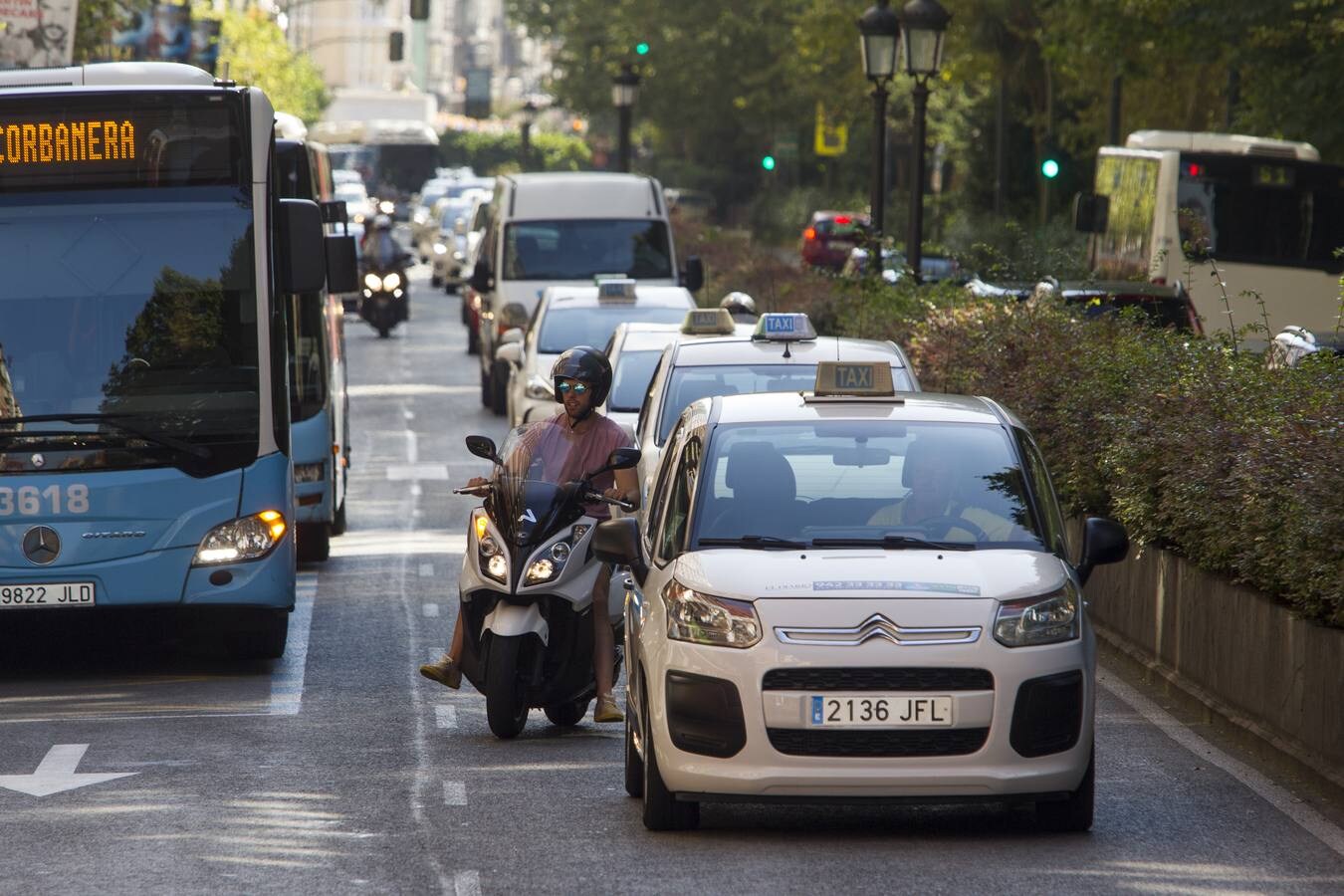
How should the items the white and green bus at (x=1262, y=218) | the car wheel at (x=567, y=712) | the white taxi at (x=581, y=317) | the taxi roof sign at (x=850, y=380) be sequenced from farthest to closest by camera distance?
the white and green bus at (x=1262, y=218) → the white taxi at (x=581, y=317) → the car wheel at (x=567, y=712) → the taxi roof sign at (x=850, y=380)

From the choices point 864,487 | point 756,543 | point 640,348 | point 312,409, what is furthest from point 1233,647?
point 312,409

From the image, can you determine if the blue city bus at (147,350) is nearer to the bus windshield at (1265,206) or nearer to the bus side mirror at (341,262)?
the bus side mirror at (341,262)

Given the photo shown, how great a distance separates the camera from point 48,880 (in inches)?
304

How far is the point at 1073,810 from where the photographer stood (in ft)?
26.8

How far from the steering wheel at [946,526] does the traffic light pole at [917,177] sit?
1469 centimetres

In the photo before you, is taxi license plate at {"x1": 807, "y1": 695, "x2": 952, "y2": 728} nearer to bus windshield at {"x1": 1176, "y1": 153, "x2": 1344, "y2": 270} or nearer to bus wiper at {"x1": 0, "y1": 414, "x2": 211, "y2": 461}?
bus wiper at {"x1": 0, "y1": 414, "x2": 211, "y2": 461}

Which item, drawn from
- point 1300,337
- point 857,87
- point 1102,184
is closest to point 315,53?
point 857,87

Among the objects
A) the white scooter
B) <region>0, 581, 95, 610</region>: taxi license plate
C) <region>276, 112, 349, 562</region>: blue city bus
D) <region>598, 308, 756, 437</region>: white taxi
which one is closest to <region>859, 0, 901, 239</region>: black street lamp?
<region>598, 308, 756, 437</region>: white taxi

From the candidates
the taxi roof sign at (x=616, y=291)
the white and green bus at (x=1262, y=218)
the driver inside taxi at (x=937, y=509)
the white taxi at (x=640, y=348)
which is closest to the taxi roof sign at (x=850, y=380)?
the driver inside taxi at (x=937, y=509)

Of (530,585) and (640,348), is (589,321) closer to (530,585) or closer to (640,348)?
(640,348)

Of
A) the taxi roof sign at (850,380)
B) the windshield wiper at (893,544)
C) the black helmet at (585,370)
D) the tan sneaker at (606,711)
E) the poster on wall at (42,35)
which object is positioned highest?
the poster on wall at (42,35)

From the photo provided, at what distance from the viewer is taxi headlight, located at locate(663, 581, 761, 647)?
25.6ft

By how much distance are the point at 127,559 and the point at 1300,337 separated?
9977 millimetres

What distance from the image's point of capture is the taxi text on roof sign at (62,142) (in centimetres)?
1228
